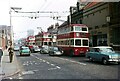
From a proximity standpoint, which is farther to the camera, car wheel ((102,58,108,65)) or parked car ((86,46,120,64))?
car wheel ((102,58,108,65))

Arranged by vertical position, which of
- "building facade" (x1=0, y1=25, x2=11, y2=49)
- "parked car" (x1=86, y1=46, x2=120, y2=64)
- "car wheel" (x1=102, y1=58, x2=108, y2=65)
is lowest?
"car wheel" (x1=102, y1=58, x2=108, y2=65)

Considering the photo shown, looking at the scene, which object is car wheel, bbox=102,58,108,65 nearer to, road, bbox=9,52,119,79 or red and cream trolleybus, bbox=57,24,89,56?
road, bbox=9,52,119,79

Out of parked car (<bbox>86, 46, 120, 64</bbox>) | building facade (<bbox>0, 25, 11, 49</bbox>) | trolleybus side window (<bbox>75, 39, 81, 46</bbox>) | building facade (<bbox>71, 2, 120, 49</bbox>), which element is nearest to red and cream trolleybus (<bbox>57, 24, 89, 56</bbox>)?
trolleybus side window (<bbox>75, 39, 81, 46</bbox>)

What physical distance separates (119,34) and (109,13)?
13.2 ft

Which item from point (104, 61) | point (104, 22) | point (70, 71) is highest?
point (104, 22)

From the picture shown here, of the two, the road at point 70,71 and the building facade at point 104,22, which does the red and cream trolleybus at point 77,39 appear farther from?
the road at point 70,71

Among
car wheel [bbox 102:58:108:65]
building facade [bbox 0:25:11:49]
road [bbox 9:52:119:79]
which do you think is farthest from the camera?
building facade [bbox 0:25:11:49]

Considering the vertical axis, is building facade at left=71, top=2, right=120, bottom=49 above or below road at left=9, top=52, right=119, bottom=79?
above

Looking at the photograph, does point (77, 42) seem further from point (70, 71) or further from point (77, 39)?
point (70, 71)

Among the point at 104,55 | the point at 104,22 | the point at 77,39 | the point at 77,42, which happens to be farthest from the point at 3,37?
the point at 104,55

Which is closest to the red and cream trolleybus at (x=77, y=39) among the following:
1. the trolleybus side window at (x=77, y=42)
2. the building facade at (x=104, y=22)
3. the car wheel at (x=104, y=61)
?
the trolleybus side window at (x=77, y=42)

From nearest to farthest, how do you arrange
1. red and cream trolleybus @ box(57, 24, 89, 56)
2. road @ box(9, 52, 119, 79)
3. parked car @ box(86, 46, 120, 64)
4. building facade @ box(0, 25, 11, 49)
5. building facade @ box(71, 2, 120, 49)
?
road @ box(9, 52, 119, 79)
parked car @ box(86, 46, 120, 64)
red and cream trolleybus @ box(57, 24, 89, 56)
building facade @ box(71, 2, 120, 49)
building facade @ box(0, 25, 11, 49)

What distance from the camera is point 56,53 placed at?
1583 inches

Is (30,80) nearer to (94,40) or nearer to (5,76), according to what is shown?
(5,76)
